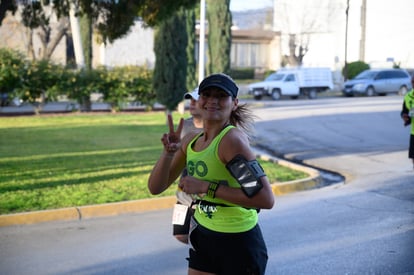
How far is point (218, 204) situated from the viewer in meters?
3.43

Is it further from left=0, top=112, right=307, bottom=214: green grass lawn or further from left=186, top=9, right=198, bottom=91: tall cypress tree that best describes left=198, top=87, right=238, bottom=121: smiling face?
Answer: left=186, top=9, right=198, bottom=91: tall cypress tree

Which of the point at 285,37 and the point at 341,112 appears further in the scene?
the point at 285,37

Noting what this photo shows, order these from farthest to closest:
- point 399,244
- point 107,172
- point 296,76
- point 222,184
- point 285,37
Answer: point 285,37 → point 296,76 → point 107,172 → point 399,244 → point 222,184

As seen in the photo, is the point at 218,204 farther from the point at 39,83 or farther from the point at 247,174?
the point at 39,83

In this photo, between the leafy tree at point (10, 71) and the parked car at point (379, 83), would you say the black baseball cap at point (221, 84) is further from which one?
the parked car at point (379, 83)

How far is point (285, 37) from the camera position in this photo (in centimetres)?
5375

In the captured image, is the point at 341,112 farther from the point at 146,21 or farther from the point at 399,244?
the point at 399,244

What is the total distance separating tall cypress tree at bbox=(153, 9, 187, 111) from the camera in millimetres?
23281

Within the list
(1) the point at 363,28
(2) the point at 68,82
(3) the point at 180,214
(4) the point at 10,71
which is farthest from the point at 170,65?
(1) the point at 363,28

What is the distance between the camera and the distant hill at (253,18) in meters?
65.2

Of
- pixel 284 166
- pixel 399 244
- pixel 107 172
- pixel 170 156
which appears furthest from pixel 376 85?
pixel 170 156

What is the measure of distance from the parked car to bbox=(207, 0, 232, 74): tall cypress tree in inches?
467

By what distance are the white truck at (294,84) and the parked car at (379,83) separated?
158cm

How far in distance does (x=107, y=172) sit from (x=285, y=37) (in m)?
44.0
